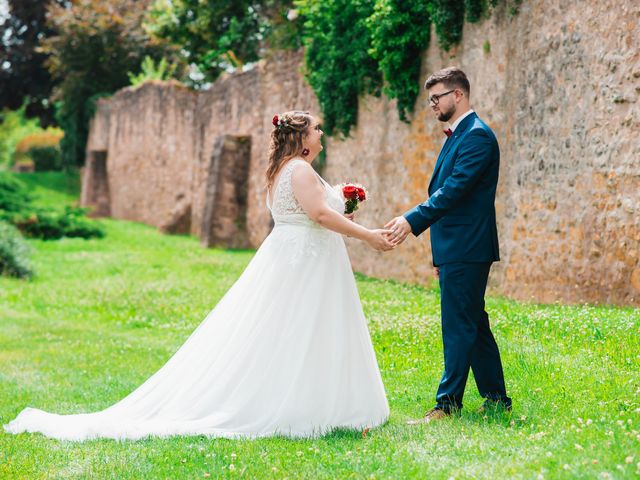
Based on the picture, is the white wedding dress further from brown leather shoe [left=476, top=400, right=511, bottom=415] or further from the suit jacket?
the suit jacket

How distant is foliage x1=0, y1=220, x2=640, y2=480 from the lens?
4516 mm

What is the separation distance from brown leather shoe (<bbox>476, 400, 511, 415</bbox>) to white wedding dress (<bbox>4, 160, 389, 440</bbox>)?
0.61m

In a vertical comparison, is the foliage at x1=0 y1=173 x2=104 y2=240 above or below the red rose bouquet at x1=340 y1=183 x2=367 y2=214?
below

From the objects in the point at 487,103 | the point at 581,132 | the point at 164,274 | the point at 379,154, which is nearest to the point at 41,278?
the point at 164,274

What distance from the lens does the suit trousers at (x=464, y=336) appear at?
5.43m

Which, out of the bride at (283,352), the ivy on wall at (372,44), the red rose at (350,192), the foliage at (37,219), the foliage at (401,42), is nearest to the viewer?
the bride at (283,352)

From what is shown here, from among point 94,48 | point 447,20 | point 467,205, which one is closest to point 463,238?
point 467,205

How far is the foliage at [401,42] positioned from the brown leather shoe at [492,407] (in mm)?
8183

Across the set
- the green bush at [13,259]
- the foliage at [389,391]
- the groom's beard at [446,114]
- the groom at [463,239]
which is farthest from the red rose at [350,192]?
the green bush at [13,259]

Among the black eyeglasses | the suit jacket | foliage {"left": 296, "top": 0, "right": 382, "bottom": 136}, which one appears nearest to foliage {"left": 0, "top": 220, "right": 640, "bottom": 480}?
the suit jacket

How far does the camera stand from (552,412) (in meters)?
5.36

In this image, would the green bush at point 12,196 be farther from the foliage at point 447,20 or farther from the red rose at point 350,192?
the red rose at point 350,192

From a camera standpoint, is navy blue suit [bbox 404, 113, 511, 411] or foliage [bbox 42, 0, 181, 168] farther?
foliage [bbox 42, 0, 181, 168]

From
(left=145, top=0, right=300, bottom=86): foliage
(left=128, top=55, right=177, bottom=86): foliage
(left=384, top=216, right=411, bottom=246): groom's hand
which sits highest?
(left=145, top=0, right=300, bottom=86): foliage
